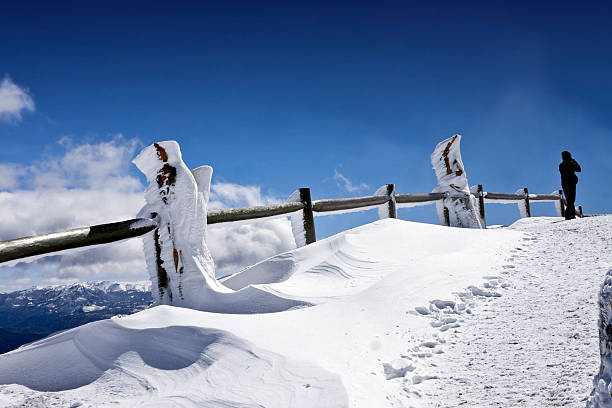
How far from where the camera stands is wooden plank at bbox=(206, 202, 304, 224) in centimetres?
393

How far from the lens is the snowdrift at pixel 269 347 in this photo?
1625 millimetres

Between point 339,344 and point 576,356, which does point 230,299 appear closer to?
point 339,344

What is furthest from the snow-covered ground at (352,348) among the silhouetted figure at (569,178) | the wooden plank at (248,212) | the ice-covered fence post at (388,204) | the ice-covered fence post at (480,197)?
the silhouetted figure at (569,178)

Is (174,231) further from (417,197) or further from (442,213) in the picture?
(442,213)

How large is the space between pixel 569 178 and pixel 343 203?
5.95 metres

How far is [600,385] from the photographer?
3.20 feet

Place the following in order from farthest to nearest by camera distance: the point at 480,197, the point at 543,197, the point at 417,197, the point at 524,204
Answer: the point at 543,197 → the point at 524,204 → the point at 480,197 → the point at 417,197

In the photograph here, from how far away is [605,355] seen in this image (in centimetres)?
99

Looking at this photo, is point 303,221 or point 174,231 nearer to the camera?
point 174,231

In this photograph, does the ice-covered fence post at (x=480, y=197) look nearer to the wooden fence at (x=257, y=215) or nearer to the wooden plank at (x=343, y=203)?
the wooden fence at (x=257, y=215)

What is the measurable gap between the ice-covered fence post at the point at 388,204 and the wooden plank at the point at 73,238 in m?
4.44

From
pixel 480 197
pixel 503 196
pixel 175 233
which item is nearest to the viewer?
pixel 175 233

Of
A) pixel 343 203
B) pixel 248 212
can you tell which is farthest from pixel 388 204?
pixel 248 212

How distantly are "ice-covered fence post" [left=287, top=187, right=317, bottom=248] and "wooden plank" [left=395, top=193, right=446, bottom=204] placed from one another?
7.29ft
